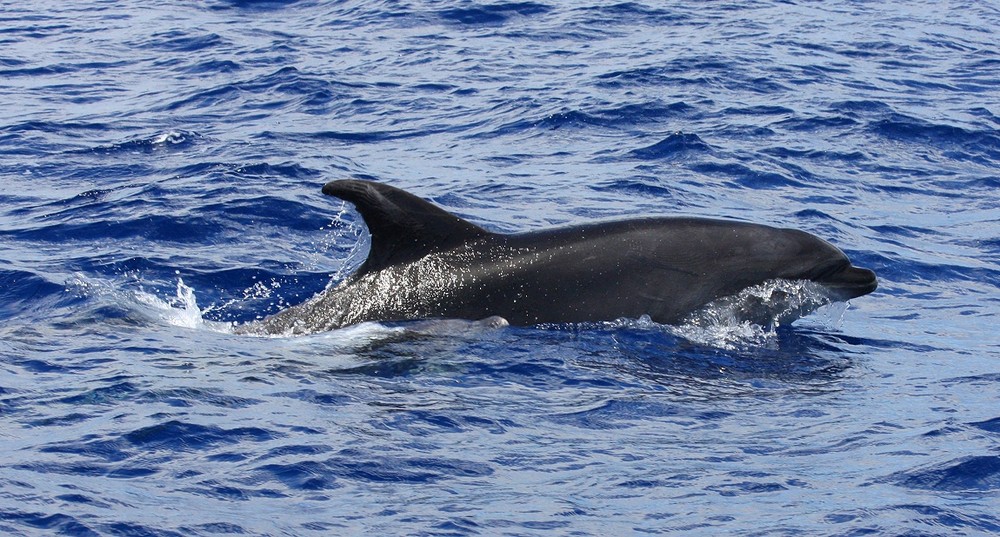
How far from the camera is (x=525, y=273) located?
38.1 feet

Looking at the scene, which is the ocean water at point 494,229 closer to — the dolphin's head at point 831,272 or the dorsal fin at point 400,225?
the dorsal fin at point 400,225

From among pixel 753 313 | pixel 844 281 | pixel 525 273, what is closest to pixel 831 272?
pixel 844 281

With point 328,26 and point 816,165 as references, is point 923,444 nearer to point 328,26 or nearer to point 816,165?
point 816,165

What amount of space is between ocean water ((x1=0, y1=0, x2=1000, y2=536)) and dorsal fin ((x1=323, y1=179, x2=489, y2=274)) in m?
0.37

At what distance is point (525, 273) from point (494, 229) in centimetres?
433

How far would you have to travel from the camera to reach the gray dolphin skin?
1148cm

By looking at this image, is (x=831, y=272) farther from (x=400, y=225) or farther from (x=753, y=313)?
(x=400, y=225)

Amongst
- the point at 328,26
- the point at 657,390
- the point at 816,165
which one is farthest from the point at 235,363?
the point at 328,26

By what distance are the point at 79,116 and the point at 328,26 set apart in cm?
854

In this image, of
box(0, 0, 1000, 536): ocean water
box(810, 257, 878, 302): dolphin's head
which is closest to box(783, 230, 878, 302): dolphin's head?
box(810, 257, 878, 302): dolphin's head

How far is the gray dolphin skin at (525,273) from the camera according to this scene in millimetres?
11484

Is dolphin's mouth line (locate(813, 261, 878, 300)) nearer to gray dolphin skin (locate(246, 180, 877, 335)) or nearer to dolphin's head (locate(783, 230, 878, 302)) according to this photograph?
dolphin's head (locate(783, 230, 878, 302))

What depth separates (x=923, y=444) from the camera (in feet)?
31.0

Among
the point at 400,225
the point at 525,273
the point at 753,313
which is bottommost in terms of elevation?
the point at 753,313
